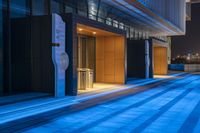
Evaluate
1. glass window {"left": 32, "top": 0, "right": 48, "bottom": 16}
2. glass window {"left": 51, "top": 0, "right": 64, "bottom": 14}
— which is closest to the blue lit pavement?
glass window {"left": 32, "top": 0, "right": 48, "bottom": 16}

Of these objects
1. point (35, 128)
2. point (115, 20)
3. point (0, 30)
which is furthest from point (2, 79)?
point (115, 20)

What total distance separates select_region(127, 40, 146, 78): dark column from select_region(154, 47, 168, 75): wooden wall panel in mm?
7551

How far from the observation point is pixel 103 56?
A: 61.5 feet

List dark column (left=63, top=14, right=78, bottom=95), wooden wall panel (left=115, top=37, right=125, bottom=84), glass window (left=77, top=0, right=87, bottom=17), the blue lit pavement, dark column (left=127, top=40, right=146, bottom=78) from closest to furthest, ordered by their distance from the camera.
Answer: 1. the blue lit pavement
2. dark column (left=63, top=14, right=78, bottom=95)
3. glass window (left=77, top=0, right=87, bottom=17)
4. wooden wall panel (left=115, top=37, right=125, bottom=84)
5. dark column (left=127, top=40, right=146, bottom=78)

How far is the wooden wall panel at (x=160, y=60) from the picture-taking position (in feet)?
101

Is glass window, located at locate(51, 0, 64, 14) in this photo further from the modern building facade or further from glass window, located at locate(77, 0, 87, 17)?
glass window, located at locate(77, 0, 87, 17)

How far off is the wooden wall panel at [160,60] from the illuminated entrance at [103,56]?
1359 centimetres

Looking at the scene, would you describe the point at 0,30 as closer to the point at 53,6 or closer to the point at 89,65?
the point at 53,6

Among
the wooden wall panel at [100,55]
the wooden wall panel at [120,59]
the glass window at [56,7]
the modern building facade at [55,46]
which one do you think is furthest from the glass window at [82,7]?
the wooden wall panel at [120,59]

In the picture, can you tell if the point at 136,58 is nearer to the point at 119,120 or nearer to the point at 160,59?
the point at 160,59

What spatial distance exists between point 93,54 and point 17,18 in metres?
7.20

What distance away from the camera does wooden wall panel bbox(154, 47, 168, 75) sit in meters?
30.8

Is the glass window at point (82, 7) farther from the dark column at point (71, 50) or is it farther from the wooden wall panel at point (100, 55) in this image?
the dark column at point (71, 50)

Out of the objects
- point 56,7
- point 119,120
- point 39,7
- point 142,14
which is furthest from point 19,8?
point 142,14
